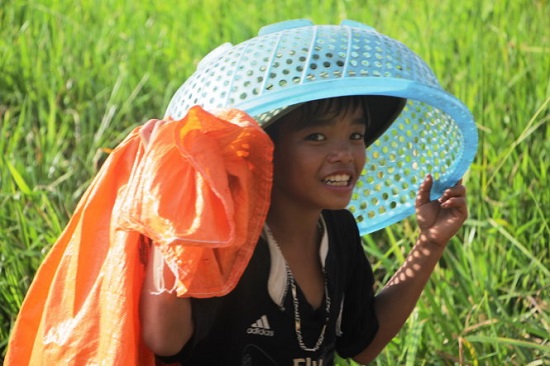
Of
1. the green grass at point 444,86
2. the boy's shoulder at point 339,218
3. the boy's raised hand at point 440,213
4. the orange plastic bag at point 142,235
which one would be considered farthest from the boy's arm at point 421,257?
the orange plastic bag at point 142,235

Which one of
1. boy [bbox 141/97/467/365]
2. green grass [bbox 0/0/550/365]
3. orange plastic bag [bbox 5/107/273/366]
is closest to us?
orange plastic bag [bbox 5/107/273/366]

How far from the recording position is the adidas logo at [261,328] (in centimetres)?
180

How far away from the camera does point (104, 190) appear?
5.61 ft

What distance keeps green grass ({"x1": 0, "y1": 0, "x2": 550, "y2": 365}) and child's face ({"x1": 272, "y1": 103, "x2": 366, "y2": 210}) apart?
61 centimetres

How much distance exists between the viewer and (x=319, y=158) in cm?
179

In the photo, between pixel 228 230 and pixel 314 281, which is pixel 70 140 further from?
pixel 228 230

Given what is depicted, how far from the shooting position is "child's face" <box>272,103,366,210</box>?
70.4 inches

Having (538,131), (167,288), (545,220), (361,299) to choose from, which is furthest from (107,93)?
(167,288)

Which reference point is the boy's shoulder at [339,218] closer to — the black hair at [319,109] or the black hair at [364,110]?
A: the black hair at [364,110]

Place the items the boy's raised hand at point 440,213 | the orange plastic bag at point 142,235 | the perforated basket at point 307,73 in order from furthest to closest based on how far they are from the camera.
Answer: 1. the boy's raised hand at point 440,213
2. the perforated basket at point 307,73
3. the orange plastic bag at point 142,235

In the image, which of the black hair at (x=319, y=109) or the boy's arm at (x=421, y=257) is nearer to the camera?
the black hair at (x=319, y=109)

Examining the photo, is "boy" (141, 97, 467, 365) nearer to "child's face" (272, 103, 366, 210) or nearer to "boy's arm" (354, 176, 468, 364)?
"child's face" (272, 103, 366, 210)

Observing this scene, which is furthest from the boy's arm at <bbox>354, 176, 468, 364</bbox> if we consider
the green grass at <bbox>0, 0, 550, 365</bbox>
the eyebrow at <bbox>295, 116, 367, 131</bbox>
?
the eyebrow at <bbox>295, 116, 367, 131</bbox>

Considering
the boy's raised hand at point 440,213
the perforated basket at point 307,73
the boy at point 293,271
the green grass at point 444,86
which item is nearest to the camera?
the perforated basket at point 307,73
